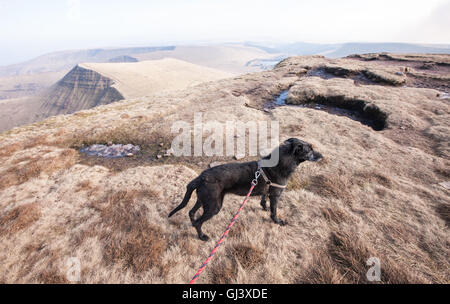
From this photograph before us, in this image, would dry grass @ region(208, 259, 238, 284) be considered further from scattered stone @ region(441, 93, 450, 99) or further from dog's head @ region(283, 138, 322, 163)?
scattered stone @ region(441, 93, 450, 99)

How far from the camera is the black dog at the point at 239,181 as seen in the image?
5008mm

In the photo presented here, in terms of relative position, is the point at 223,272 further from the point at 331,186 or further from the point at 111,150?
the point at 111,150

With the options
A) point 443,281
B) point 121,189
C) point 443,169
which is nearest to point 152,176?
point 121,189

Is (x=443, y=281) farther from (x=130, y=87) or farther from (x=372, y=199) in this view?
(x=130, y=87)

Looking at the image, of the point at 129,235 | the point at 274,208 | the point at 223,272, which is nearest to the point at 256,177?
the point at 274,208

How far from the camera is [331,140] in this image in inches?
430

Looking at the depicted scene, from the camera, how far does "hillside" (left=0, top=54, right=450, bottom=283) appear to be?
4.62m

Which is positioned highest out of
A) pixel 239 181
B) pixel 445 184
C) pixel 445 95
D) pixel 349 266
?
pixel 445 95

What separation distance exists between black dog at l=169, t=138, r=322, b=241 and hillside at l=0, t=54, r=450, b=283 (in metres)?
0.99

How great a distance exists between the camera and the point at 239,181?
536cm

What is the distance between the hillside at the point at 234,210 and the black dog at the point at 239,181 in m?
0.99

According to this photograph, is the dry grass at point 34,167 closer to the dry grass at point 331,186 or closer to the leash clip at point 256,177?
the leash clip at point 256,177

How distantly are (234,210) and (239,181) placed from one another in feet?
5.74

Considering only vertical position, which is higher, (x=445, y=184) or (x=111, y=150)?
(x=445, y=184)
